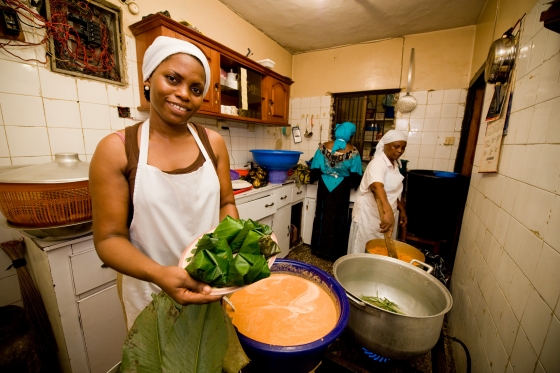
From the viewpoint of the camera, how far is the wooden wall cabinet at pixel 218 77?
66.8 inches

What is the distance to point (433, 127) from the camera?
2.96 meters

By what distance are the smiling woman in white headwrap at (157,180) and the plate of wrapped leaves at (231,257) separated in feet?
0.46

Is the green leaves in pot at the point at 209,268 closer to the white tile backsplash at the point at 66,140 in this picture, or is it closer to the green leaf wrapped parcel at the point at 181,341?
the green leaf wrapped parcel at the point at 181,341

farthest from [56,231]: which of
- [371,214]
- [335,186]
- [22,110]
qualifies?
[335,186]

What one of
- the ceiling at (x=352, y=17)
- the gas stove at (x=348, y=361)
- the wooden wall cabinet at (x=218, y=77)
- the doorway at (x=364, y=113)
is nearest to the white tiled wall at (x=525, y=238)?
the gas stove at (x=348, y=361)

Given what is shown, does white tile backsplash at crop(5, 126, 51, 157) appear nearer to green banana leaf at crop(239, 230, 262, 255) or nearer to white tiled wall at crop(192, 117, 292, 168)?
white tiled wall at crop(192, 117, 292, 168)

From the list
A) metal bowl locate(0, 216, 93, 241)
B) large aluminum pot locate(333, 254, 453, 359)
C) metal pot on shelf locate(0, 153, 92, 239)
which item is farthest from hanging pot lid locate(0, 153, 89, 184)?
large aluminum pot locate(333, 254, 453, 359)

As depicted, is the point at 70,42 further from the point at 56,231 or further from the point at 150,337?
the point at 150,337

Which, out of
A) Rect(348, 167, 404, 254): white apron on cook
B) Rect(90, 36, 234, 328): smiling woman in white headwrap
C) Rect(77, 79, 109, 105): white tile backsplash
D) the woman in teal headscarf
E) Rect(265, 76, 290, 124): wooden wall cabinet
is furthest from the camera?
Rect(265, 76, 290, 124): wooden wall cabinet

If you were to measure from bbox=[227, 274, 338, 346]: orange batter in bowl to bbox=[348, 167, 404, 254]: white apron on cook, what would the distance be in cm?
149

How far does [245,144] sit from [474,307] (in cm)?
271

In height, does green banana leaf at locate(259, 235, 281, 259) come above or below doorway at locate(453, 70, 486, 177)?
below

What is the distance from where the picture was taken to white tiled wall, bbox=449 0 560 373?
703mm

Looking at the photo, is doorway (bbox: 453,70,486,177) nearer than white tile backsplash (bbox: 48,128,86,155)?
No
